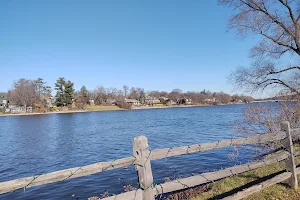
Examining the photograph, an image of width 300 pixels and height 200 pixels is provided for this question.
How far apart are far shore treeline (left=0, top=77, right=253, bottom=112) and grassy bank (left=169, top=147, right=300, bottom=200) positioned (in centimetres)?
5666

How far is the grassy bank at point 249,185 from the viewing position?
17.1 feet

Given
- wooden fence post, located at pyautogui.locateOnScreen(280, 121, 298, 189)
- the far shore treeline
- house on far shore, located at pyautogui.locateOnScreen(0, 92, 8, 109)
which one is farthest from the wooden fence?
house on far shore, located at pyautogui.locateOnScreen(0, 92, 8, 109)

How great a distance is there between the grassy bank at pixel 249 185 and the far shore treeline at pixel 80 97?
56.7 metres

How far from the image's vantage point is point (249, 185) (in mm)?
6266

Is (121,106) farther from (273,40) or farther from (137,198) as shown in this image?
(137,198)

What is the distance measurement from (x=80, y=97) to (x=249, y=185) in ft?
365

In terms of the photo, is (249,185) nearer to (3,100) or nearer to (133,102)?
(3,100)

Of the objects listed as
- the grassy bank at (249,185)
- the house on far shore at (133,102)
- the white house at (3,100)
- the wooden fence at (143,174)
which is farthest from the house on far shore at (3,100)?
the wooden fence at (143,174)

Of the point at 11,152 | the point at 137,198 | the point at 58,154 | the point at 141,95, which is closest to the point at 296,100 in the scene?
the point at 137,198

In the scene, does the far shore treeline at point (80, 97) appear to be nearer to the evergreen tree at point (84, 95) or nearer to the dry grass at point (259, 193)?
the evergreen tree at point (84, 95)

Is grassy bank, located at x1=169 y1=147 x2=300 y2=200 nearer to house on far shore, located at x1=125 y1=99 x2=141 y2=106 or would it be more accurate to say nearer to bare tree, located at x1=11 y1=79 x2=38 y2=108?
bare tree, located at x1=11 y1=79 x2=38 y2=108

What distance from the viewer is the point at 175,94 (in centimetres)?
15288

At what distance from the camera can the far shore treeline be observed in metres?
94.6

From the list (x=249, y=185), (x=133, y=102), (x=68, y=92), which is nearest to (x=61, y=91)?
(x=68, y=92)
